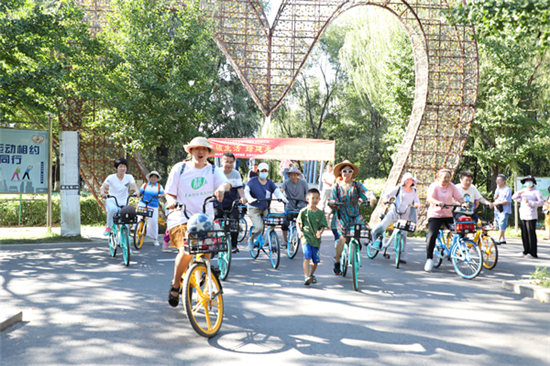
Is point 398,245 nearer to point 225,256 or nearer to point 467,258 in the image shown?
point 467,258

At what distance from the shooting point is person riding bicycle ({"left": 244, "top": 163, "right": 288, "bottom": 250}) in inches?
368

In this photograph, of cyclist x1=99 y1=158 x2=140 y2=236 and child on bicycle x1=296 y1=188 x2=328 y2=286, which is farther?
cyclist x1=99 y1=158 x2=140 y2=236

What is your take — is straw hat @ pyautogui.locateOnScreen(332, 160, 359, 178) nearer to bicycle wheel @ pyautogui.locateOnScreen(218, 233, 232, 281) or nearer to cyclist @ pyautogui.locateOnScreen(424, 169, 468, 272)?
cyclist @ pyautogui.locateOnScreen(424, 169, 468, 272)

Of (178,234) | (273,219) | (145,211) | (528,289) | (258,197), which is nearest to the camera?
(178,234)

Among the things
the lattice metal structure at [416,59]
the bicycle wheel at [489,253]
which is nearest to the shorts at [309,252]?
the bicycle wheel at [489,253]

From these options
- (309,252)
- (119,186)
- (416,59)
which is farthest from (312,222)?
(416,59)

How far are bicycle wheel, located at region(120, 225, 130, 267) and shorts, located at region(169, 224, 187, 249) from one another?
11.6 feet

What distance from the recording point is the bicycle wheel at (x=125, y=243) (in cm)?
840

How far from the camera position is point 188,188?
17.4 feet

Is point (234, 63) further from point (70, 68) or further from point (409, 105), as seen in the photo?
point (409, 105)

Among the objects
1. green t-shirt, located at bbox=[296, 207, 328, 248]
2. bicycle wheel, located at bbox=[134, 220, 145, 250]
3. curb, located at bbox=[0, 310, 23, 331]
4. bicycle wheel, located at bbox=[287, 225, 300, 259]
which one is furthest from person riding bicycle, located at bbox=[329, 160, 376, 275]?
bicycle wheel, located at bbox=[134, 220, 145, 250]

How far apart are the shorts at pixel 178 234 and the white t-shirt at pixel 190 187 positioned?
4 centimetres

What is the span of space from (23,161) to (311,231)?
27.0 ft

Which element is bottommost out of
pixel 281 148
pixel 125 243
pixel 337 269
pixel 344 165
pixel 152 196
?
pixel 337 269
